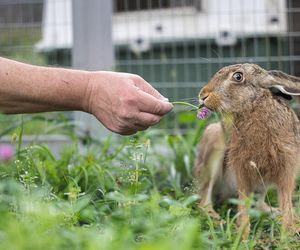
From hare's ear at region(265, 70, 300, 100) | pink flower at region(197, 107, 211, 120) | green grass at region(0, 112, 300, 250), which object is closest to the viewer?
green grass at region(0, 112, 300, 250)

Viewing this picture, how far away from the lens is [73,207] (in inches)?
118

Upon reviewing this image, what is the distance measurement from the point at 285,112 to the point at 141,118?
1.02 m

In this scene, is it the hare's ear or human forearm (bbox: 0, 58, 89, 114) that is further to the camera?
the hare's ear

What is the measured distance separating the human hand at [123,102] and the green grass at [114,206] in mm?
103

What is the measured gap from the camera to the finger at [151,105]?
3.40 metres

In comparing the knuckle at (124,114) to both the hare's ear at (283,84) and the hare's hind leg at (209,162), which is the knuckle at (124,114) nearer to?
the hare's ear at (283,84)

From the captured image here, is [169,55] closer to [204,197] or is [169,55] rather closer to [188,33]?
[188,33]

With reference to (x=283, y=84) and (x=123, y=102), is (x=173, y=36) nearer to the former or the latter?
(x=283, y=84)

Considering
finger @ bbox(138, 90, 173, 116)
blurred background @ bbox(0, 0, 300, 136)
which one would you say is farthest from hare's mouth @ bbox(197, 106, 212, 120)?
blurred background @ bbox(0, 0, 300, 136)

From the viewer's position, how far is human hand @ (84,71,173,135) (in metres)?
3.41

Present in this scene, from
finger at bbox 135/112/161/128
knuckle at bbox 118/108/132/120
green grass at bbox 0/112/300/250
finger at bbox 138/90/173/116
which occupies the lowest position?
green grass at bbox 0/112/300/250

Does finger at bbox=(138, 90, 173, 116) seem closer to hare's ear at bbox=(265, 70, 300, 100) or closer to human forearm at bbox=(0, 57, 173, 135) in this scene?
human forearm at bbox=(0, 57, 173, 135)

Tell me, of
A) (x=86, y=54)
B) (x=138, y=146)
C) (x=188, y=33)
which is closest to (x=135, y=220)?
(x=138, y=146)

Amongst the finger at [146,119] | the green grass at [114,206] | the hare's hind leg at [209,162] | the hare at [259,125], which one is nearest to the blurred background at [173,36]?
the green grass at [114,206]
